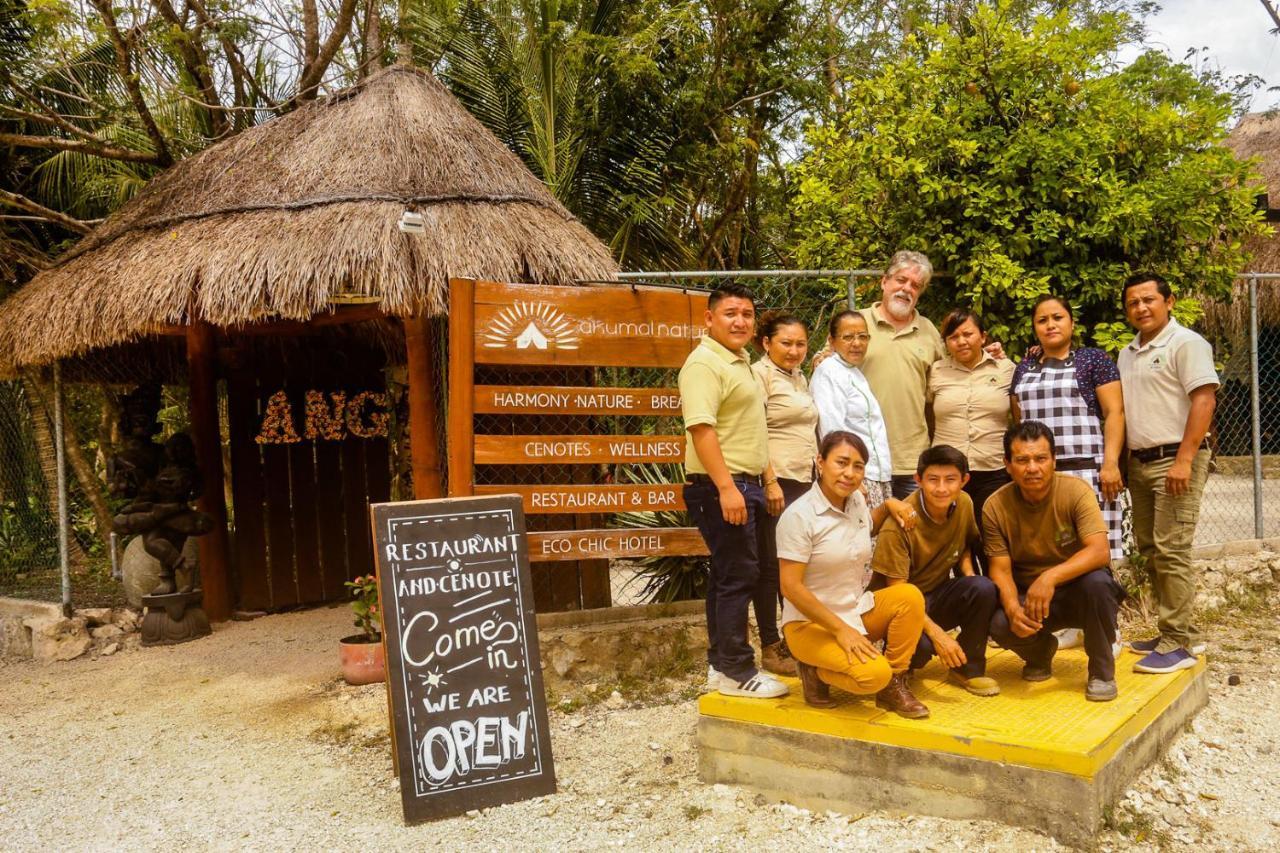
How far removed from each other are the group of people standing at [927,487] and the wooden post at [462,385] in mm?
1364

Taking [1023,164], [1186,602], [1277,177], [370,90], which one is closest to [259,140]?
[370,90]

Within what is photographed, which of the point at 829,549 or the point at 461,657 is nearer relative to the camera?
the point at 829,549

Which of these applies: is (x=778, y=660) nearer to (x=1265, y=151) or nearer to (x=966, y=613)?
(x=966, y=613)

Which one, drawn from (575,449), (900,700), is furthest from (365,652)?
(900,700)

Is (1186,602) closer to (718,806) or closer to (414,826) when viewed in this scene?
(718,806)

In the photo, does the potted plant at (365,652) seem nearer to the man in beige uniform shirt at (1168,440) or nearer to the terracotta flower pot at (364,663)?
the terracotta flower pot at (364,663)

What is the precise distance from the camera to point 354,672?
5.55 metres

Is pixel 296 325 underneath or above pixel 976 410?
above

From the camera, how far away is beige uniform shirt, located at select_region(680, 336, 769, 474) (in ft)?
A: 13.0

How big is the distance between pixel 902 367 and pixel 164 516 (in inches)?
207

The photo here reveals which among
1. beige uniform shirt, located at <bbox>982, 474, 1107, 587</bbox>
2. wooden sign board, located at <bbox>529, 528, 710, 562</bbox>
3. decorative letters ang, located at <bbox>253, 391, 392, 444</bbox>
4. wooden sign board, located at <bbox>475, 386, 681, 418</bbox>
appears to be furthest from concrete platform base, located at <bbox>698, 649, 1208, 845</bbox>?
decorative letters ang, located at <bbox>253, 391, 392, 444</bbox>

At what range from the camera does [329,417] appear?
8016 millimetres

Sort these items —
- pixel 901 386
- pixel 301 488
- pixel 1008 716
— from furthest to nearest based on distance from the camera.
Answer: pixel 301 488, pixel 901 386, pixel 1008 716

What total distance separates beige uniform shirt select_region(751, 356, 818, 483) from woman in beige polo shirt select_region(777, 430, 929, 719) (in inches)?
26.8
